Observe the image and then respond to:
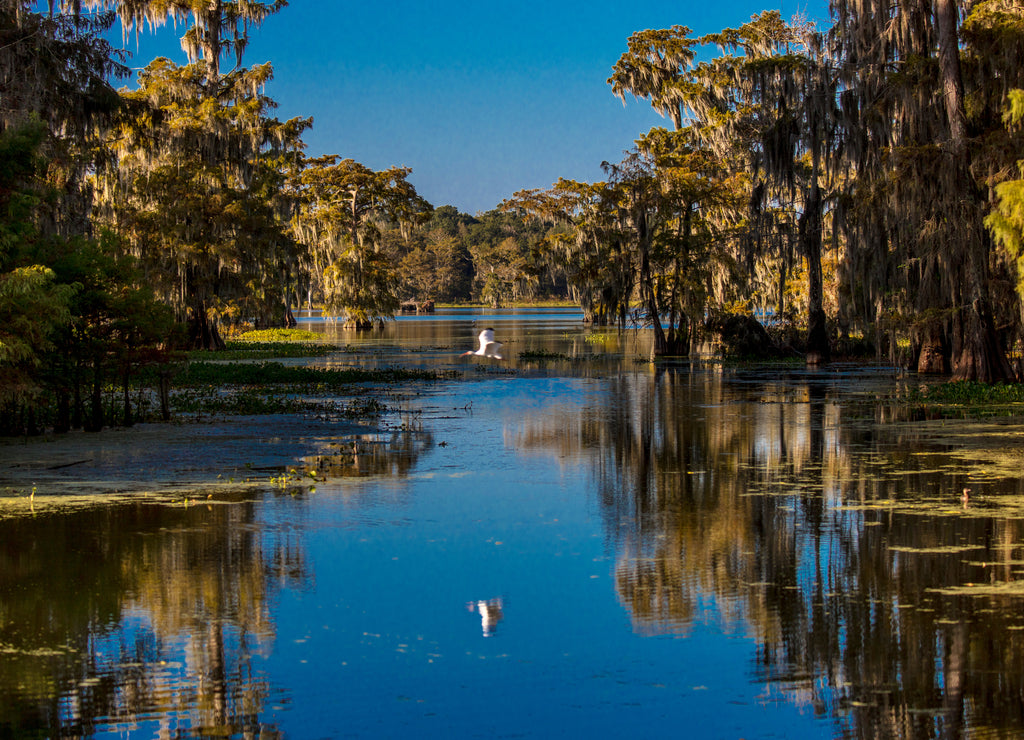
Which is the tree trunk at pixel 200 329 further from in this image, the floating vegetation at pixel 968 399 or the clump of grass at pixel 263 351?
the floating vegetation at pixel 968 399

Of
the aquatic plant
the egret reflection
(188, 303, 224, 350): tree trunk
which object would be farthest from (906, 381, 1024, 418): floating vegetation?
(188, 303, 224, 350): tree trunk

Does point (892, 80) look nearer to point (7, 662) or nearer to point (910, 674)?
point (910, 674)

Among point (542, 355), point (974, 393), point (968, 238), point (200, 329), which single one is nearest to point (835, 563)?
point (974, 393)

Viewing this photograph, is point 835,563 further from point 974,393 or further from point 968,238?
point 968,238

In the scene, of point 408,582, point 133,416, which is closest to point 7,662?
point 408,582

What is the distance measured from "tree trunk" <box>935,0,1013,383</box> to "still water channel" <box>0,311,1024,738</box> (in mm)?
8081

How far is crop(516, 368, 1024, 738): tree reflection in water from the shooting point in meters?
5.54

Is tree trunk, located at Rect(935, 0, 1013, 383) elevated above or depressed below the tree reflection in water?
above

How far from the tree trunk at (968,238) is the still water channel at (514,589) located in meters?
8.08

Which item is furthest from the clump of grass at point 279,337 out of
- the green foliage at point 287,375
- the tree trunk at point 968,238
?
the tree trunk at point 968,238

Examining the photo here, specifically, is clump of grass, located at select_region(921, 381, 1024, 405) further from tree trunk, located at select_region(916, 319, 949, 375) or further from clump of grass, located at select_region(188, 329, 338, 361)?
clump of grass, located at select_region(188, 329, 338, 361)

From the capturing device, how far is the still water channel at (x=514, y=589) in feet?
17.5

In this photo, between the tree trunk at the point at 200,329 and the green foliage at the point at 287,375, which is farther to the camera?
the tree trunk at the point at 200,329

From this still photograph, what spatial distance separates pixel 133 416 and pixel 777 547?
13096 millimetres
